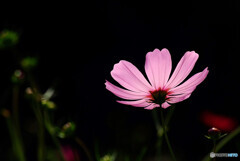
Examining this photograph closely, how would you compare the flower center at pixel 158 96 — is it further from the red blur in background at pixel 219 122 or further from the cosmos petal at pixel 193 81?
the red blur in background at pixel 219 122

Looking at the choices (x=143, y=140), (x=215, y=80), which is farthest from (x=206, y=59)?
(x=143, y=140)

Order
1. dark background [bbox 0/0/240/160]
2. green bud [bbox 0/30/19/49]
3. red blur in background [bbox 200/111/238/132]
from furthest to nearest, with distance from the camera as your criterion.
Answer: dark background [bbox 0/0/240/160] → red blur in background [bbox 200/111/238/132] → green bud [bbox 0/30/19/49]

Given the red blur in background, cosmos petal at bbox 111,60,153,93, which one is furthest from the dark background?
cosmos petal at bbox 111,60,153,93

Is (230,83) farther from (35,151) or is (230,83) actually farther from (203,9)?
(35,151)

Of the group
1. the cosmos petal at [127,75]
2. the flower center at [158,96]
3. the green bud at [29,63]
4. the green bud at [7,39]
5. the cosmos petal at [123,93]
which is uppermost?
the green bud at [7,39]

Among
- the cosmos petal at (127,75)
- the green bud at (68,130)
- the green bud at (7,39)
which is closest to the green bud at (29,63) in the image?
the green bud at (7,39)

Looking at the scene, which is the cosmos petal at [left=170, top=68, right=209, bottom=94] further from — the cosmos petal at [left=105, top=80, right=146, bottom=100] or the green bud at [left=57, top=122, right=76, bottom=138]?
the green bud at [left=57, top=122, right=76, bottom=138]
